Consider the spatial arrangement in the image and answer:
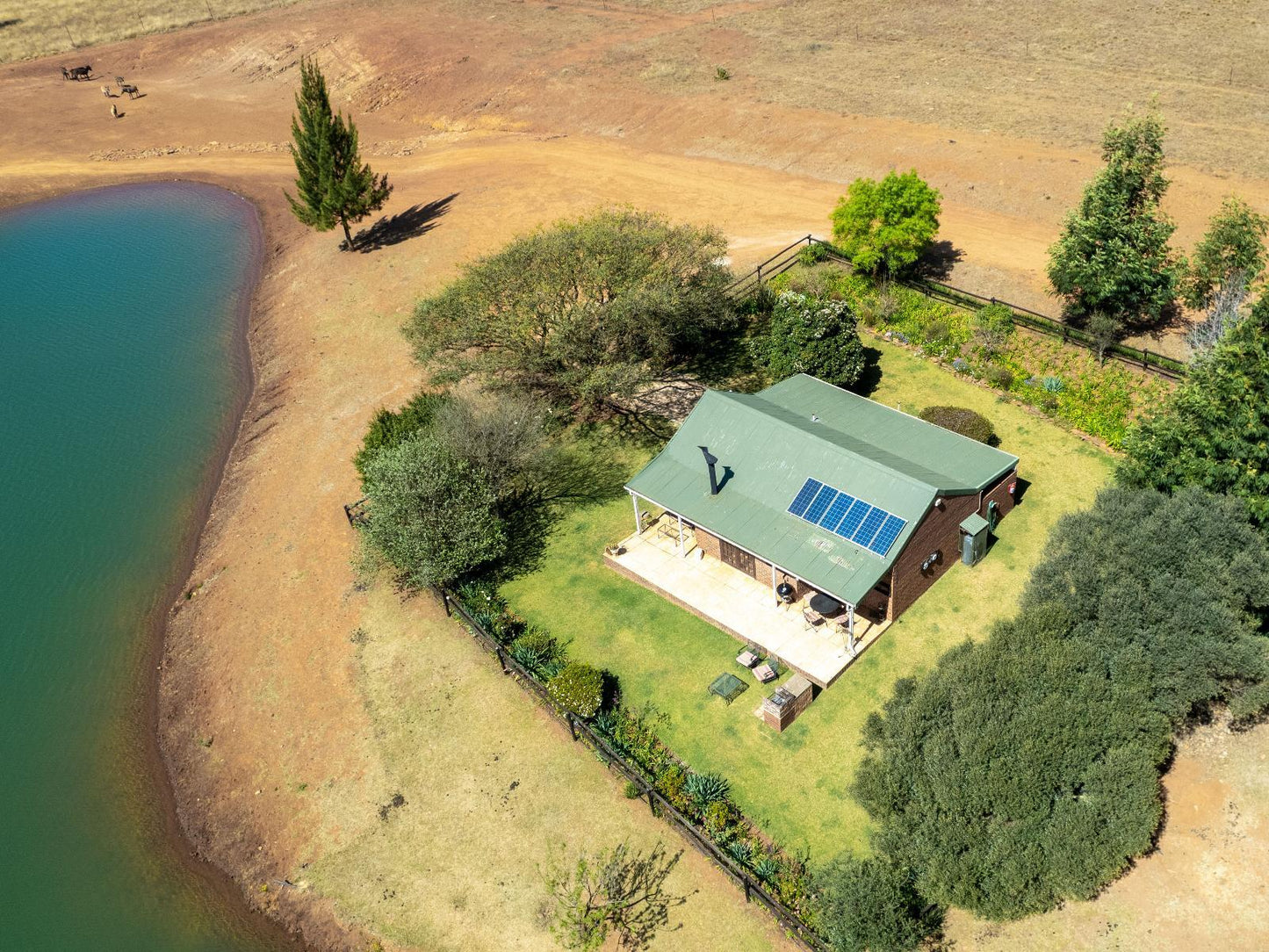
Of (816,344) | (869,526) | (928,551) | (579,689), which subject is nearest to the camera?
(579,689)

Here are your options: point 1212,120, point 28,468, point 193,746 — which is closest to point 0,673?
point 193,746

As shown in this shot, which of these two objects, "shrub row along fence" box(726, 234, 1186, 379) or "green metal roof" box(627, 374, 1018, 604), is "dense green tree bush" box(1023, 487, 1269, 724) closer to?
"green metal roof" box(627, 374, 1018, 604)

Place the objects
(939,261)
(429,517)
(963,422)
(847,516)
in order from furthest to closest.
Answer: (939,261)
(963,422)
(429,517)
(847,516)

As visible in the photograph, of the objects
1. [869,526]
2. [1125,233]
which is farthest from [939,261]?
[869,526]

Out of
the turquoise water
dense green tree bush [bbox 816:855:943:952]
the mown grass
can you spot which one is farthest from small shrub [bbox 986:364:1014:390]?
the mown grass

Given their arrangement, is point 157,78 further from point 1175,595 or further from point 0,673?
point 1175,595

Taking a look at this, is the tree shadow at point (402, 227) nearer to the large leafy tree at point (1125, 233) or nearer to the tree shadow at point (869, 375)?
the tree shadow at point (869, 375)

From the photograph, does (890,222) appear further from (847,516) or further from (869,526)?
(869,526)
